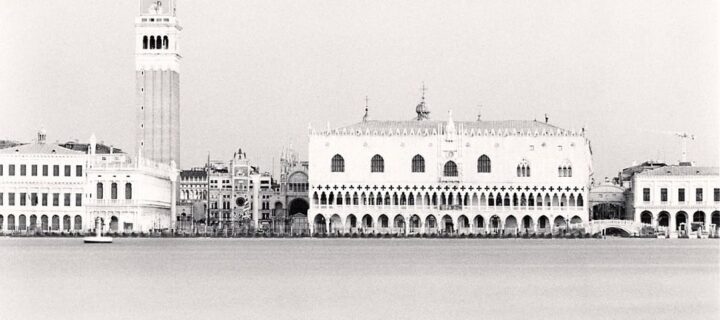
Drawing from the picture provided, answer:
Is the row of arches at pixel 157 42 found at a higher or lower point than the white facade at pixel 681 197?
higher

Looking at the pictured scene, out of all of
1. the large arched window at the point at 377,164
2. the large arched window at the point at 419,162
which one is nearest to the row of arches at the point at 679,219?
the large arched window at the point at 419,162

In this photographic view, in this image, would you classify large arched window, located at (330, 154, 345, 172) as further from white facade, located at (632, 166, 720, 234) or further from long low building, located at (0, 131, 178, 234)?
white facade, located at (632, 166, 720, 234)

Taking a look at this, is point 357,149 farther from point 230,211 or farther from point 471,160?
point 230,211

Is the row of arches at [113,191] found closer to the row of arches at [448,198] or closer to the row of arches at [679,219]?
the row of arches at [448,198]

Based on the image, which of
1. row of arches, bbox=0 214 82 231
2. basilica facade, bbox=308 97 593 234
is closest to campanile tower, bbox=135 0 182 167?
row of arches, bbox=0 214 82 231

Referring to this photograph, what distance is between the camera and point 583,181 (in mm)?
130500

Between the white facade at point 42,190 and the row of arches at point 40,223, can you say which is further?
the white facade at point 42,190

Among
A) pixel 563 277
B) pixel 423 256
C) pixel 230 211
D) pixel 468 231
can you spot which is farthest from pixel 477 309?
pixel 230 211

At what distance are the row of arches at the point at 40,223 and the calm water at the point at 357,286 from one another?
143ft

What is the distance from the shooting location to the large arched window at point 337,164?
13175 centimetres

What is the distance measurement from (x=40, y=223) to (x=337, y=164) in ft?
81.3

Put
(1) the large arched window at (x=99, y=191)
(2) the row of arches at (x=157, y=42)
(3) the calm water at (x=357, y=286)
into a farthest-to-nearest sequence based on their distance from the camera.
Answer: (2) the row of arches at (x=157, y=42), (1) the large arched window at (x=99, y=191), (3) the calm water at (x=357, y=286)

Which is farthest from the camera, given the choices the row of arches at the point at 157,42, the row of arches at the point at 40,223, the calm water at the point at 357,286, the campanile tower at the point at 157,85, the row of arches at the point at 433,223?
the row of arches at the point at 157,42

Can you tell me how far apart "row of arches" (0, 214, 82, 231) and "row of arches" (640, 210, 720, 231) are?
1850 inches
